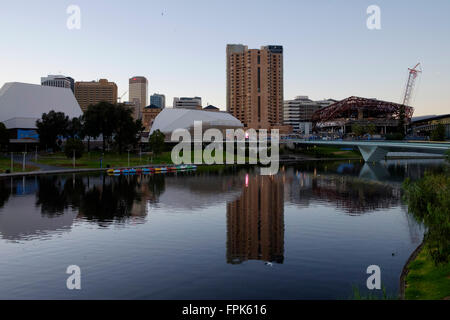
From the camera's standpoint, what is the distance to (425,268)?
27.0m

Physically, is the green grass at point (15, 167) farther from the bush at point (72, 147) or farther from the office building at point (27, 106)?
the office building at point (27, 106)

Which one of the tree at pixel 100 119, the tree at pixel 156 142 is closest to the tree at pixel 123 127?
the tree at pixel 100 119

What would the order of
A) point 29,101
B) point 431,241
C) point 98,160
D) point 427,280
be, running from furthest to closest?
point 29,101 < point 98,160 < point 431,241 < point 427,280

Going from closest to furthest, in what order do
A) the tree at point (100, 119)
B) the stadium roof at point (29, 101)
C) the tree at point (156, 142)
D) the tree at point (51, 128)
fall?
the tree at point (100, 119)
the tree at point (51, 128)
the tree at point (156, 142)
the stadium roof at point (29, 101)

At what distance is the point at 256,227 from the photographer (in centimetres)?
4250

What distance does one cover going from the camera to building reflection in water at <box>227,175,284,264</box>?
32812 mm

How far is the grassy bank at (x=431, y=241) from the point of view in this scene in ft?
76.6

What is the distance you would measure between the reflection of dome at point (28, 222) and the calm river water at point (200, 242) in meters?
0.11

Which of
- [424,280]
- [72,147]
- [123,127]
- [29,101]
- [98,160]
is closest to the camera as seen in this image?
[424,280]

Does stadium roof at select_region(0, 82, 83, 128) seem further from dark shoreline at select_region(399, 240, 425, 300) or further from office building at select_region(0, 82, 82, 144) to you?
dark shoreline at select_region(399, 240, 425, 300)

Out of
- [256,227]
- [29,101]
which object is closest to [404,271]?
[256,227]

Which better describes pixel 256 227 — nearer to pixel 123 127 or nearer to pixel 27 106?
pixel 123 127

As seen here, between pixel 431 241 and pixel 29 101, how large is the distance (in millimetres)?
177668

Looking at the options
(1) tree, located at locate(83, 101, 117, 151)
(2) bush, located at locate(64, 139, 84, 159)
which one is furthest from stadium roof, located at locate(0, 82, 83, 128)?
(2) bush, located at locate(64, 139, 84, 159)
